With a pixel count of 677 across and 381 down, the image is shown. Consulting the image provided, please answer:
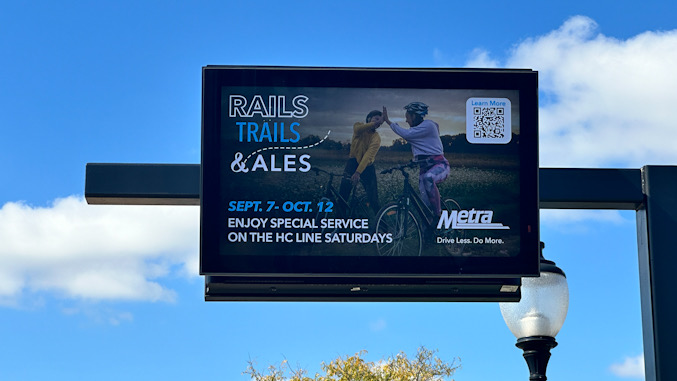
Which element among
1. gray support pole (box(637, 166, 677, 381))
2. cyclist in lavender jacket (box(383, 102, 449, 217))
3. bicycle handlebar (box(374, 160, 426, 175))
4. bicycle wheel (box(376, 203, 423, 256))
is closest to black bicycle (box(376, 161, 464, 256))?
bicycle wheel (box(376, 203, 423, 256))

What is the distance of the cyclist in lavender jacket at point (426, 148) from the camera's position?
29.6 feet

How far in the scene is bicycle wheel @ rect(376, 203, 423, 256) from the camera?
8914 mm

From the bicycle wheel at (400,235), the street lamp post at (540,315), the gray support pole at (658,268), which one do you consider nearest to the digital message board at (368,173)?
the bicycle wheel at (400,235)

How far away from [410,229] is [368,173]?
1.92ft

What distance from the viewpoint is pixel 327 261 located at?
8.87 metres

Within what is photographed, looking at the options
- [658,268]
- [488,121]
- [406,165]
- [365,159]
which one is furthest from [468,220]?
[658,268]

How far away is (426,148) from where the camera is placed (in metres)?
9.14

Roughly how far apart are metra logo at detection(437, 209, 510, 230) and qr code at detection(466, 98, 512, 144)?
623 mm

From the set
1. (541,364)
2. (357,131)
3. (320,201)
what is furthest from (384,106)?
(541,364)

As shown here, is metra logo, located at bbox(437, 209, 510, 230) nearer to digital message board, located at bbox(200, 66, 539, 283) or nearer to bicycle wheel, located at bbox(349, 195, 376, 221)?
digital message board, located at bbox(200, 66, 539, 283)

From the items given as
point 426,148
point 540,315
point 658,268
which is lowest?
point 540,315

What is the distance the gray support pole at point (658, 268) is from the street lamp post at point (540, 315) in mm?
876

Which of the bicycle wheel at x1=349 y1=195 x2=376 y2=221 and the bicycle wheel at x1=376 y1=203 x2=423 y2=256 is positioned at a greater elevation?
the bicycle wheel at x1=349 y1=195 x2=376 y2=221

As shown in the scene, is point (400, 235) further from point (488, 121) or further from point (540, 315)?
point (540, 315)
